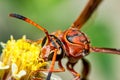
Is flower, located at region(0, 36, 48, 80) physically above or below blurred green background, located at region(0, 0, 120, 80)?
below

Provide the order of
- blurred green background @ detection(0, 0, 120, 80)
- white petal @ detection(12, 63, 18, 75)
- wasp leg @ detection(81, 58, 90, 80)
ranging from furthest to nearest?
blurred green background @ detection(0, 0, 120, 80) < wasp leg @ detection(81, 58, 90, 80) < white petal @ detection(12, 63, 18, 75)

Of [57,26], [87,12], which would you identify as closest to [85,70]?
[87,12]

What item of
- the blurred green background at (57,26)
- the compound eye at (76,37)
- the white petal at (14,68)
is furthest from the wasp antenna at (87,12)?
the blurred green background at (57,26)

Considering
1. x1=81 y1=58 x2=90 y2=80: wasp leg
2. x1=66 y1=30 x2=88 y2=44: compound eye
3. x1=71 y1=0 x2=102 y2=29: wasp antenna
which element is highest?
x1=71 y1=0 x2=102 y2=29: wasp antenna

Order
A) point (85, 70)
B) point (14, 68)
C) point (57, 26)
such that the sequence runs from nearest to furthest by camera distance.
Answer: point (14, 68)
point (85, 70)
point (57, 26)

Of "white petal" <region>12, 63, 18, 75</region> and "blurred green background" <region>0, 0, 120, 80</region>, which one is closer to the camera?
"white petal" <region>12, 63, 18, 75</region>

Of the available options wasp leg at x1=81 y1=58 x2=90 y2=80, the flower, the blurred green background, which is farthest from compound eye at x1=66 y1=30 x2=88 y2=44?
the blurred green background

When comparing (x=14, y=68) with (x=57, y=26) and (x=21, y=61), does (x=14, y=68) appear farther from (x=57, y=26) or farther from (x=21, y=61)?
(x=57, y=26)

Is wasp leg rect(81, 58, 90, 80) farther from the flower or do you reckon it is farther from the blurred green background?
the blurred green background

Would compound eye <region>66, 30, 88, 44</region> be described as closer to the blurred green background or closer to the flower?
the flower

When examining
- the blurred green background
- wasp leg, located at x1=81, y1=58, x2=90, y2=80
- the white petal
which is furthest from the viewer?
the blurred green background
